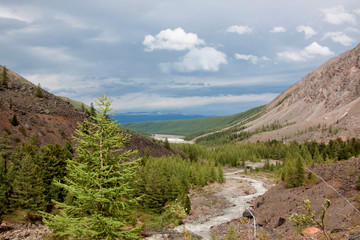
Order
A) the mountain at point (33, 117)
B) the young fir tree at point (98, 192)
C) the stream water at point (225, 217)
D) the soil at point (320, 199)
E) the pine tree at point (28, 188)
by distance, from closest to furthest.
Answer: the young fir tree at point (98, 192) < the soil at point (320, 199) < the pine tree at point (28, 188) < the stream water at point (225, 217) < the mountain at point (33, 117)

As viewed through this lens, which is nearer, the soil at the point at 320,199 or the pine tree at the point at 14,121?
the soil at the point at 320,199

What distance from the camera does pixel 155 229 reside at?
165 ft

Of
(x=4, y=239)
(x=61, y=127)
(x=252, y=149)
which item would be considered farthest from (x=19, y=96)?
(x=252, y=149)

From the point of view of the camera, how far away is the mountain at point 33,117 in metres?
87.5

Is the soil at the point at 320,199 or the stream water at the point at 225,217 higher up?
the soil at the point at 320,199

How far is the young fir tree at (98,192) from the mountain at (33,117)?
2637 inches

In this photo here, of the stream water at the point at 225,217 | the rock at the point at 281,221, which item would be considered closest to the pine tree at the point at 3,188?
the stream water at the point at 225,217

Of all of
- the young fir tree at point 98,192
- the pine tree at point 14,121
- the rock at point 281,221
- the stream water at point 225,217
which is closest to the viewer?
the young fir tree at point 98,192

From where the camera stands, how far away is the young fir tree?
15789 mm

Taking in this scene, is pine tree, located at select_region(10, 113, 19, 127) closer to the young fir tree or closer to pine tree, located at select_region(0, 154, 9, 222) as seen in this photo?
pine tree, located at select_region(0, 154, 9, 222)

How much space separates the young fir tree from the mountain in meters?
67.0

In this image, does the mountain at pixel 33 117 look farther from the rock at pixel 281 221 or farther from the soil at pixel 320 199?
the rock at pixel 281 221

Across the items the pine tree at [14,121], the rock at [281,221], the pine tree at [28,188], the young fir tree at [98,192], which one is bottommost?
the rock at [281,221]

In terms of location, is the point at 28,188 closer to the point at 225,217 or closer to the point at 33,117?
the point at 225,217
